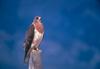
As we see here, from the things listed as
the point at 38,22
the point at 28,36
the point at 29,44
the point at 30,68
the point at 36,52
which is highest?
the point at 38,22

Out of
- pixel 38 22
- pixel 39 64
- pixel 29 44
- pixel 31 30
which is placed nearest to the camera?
pixel 39 64

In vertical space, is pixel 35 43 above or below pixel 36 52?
above

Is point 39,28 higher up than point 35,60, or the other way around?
point 39,28

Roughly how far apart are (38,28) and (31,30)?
0.42ft

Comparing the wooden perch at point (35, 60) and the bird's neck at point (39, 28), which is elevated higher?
the bird's neck at point (39, 28)

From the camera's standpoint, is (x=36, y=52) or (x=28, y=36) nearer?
(x=36, y=52)

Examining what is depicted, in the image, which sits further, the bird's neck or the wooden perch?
the bird's neck

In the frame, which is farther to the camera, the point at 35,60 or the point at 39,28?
the point at 39,28

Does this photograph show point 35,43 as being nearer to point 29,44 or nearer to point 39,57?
point 29,44

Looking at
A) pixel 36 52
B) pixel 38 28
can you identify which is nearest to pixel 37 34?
pixel 38 28

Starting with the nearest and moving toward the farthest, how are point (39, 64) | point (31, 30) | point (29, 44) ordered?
1. point (39, 64)
2. point (29, 44)
3. point (31, 30)

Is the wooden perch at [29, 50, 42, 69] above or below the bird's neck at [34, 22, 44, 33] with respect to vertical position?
below

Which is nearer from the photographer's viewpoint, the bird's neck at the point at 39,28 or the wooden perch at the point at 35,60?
the wooden perch at the point at 35,60

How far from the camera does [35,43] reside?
8.45ft
